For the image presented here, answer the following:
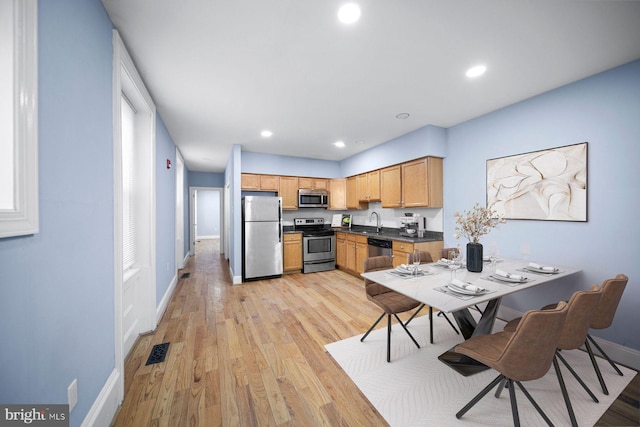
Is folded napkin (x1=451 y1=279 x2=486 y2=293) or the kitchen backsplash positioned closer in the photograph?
folded napkin (x1=451 y1=279 x2=486 y2=293)

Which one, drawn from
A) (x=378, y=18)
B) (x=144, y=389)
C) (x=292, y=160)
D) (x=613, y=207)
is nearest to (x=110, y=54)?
(x=378, y=18)

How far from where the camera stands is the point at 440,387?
1769mm

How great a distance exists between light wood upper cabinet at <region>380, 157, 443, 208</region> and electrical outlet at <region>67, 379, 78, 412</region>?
3998mm

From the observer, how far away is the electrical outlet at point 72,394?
3.63ft

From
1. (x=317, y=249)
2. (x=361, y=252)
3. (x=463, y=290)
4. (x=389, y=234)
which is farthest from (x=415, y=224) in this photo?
(x=463, y=290)

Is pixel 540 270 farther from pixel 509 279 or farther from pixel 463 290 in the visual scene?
pixel 463 290

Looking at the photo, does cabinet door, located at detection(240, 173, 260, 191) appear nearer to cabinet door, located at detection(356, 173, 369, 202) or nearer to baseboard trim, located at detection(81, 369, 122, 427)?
cabinet door, located at detection(356, 173, 369, 202)

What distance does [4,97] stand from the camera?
783 mm

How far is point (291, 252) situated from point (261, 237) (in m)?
0.81

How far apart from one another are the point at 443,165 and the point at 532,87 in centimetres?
143

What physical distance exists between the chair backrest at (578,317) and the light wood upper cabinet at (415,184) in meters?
2.28

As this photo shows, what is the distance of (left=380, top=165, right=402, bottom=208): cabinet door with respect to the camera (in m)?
4.18

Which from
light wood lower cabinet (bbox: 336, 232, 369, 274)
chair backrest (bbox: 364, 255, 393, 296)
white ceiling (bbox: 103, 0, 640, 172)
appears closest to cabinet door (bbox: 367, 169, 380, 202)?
light wood lower cabinet (bbox: 336, 232, 369, 274)

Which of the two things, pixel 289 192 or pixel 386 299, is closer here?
pixel 386 299
